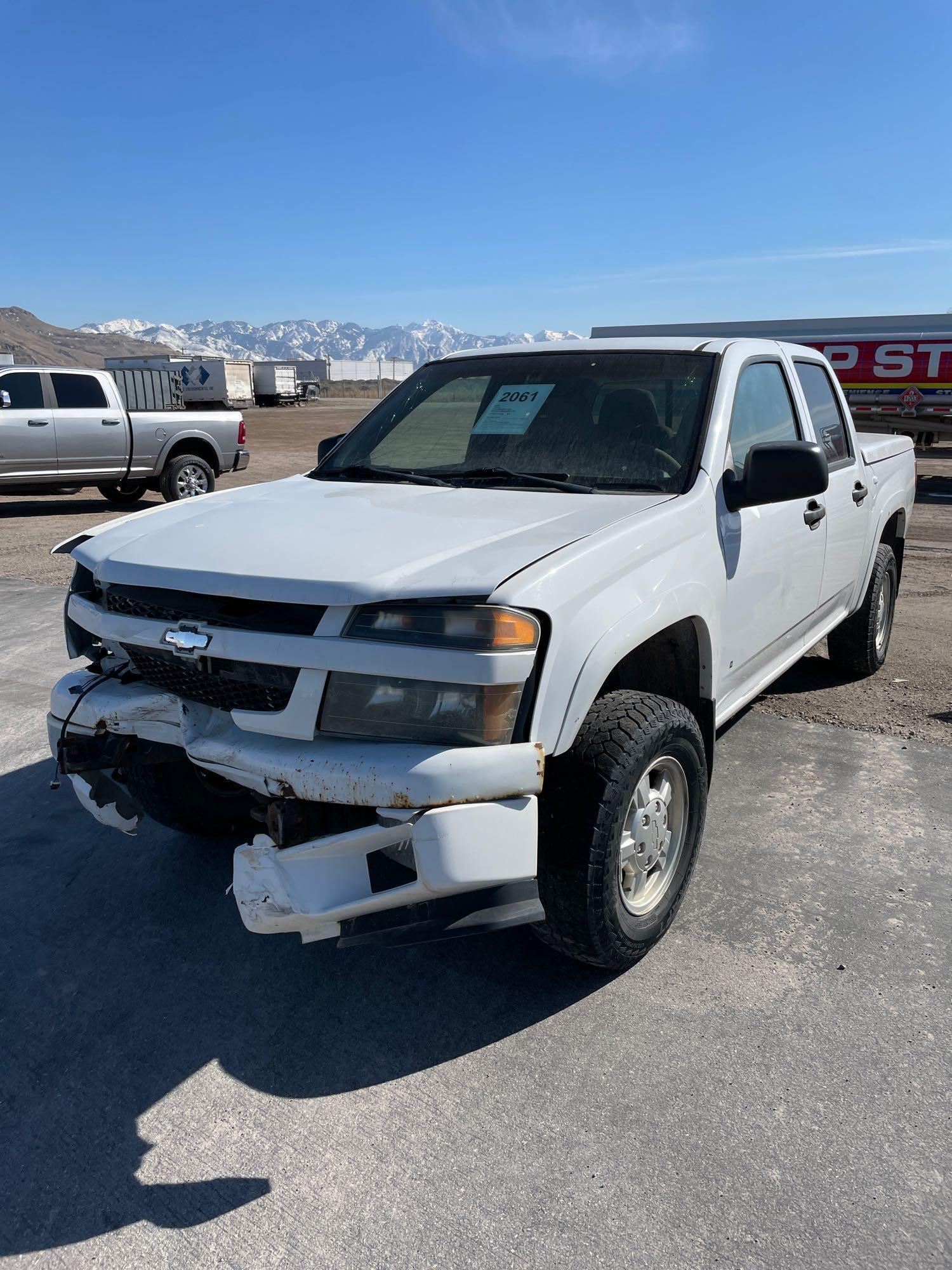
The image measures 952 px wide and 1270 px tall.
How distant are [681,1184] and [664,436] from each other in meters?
2.26

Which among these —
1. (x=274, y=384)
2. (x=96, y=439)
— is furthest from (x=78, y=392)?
(x=274, y=384)

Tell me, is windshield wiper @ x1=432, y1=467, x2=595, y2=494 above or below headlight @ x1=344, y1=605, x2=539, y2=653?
above

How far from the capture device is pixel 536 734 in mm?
2301

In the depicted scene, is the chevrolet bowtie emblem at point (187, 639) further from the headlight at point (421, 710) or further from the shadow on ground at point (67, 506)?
the shadow on ground at point (67, 506)

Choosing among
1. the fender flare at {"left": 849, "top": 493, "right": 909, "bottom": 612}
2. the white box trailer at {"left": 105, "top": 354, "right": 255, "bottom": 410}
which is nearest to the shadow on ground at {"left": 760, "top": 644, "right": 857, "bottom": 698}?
the fender flare at {"left": 849, "top": 493, "right": 909, "bottom": 612}

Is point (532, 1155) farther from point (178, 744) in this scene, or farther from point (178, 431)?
point (178, 431)

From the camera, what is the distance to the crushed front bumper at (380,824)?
219cm

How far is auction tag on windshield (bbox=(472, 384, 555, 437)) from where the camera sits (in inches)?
142

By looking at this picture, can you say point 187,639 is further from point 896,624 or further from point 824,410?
point 896,624

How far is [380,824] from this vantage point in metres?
2.29

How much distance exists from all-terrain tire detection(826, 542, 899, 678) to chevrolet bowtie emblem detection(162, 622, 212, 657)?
392 cm

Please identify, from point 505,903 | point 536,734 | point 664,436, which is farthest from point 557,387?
point 505,903

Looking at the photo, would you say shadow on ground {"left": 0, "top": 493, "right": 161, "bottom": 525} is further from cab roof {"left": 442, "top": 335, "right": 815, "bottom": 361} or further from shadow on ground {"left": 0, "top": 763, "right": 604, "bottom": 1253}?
shadow on ground {"left": 0, "top": 763, "right": 604, "bottom": 1253}

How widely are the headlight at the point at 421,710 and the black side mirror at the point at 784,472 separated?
4.48 feet
